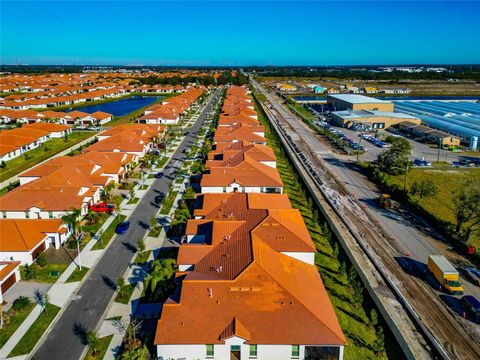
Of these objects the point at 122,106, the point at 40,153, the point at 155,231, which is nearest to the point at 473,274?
the point at 155,231

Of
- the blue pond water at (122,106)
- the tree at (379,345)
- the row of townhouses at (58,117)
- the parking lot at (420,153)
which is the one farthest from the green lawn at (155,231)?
the blue pond water at (122,106)

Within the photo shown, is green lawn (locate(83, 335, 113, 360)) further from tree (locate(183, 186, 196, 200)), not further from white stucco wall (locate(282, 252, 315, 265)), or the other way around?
tree (locate(183, 186, 196, 200))

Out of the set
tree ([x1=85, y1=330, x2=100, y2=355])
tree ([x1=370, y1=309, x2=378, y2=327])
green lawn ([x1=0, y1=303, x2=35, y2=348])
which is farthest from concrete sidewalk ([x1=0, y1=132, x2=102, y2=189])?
tree ([x1=370, y1=309, x2=378, y2=327])

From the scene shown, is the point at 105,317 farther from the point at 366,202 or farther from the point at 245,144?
the point at 245,144

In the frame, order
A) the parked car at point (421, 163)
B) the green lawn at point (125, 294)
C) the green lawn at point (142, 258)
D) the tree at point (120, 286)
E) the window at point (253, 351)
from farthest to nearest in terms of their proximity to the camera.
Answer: the parked car at point (421, 163) < the green lawn at point (142, 258) < the tree at point (120, 286) < the green lawn at point (125, 294) < the window at point (253, 351)

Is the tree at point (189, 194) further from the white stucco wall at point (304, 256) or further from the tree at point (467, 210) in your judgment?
the tree at point (467, 210)

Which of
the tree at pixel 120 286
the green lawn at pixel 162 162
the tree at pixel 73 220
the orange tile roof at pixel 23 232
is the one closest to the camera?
the tree at pixel 120 286
